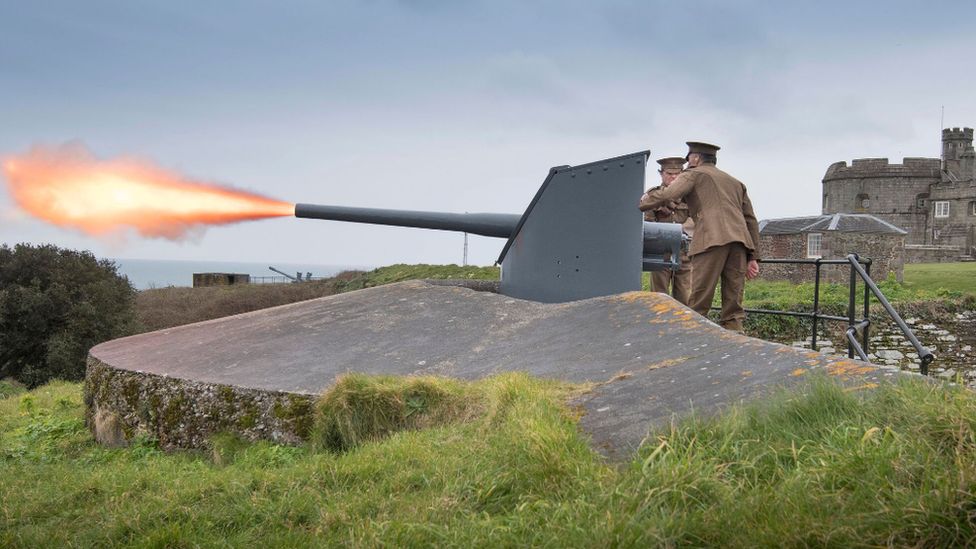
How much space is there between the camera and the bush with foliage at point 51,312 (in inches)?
767

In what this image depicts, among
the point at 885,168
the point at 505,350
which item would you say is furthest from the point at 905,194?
the point at 505,350

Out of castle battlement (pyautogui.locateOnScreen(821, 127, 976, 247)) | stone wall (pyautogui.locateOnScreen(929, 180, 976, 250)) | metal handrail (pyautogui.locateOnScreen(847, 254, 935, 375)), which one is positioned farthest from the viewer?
castle battlement (pyautogui.locateOnScreen(821, 127, 976, 247))

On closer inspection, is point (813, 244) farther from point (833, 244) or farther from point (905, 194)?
point (905, 194)

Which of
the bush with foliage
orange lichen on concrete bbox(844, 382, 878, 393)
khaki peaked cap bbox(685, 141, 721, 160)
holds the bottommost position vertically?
the bush with foliage

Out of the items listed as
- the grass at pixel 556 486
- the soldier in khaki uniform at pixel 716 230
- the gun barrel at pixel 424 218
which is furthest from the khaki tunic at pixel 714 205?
the grass at pixel 556 486

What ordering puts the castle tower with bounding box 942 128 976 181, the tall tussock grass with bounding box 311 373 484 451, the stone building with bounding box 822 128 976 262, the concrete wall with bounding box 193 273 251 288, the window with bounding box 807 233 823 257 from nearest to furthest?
the tall tussock grass with bounding box 311 373 484 451
the concrete wall with bounding box 193 273 251 288
the window with bounding box 807 233 823 257
the stone building with bounding box 822 128 976 262
the castle tower with bounding box 942 128 976 181

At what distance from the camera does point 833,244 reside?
3459cm

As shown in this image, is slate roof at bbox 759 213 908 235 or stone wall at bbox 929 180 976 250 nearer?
slate roof at bbox 759 213 908 235

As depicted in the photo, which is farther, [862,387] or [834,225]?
[834,225]

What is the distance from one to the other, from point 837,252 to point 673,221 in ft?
97.6

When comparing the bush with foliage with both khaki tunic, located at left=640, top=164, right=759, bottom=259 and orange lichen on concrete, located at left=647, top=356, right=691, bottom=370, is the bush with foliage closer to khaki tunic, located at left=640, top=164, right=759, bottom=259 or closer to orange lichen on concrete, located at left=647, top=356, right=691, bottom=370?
khaki tunic, located at left=640, top=164, right=759, bottom=259

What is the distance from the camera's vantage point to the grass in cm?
212

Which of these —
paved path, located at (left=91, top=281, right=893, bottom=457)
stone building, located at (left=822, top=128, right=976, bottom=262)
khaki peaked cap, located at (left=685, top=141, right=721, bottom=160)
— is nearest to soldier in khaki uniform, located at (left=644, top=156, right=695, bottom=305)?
khaki peaked cap, located at (left=685, top=141, right=721, bottom=160)

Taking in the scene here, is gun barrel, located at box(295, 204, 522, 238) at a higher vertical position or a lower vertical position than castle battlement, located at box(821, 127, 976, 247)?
lower
